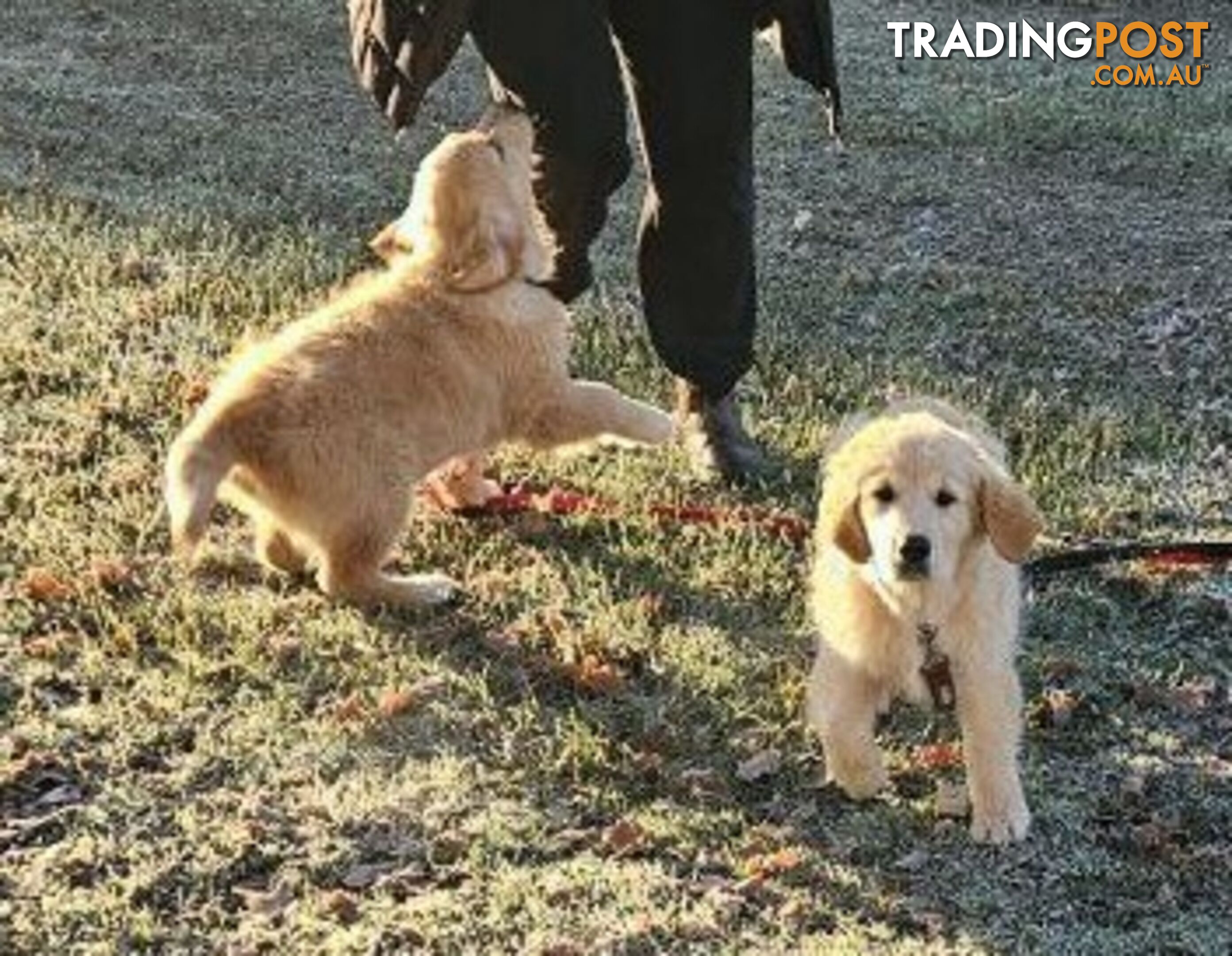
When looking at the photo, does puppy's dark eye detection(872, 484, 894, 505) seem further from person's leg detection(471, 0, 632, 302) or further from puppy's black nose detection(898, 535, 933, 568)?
person's leg detection(471, 0, 632, 302)

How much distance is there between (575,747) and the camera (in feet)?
13.2

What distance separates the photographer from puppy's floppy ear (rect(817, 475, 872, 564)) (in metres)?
3.66

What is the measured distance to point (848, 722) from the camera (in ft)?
12.6

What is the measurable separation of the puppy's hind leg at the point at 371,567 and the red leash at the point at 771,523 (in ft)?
1.67

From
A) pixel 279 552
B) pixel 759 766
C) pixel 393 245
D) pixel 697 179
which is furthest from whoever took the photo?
pixel 393 245

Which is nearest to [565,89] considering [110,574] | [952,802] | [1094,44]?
[110,574]

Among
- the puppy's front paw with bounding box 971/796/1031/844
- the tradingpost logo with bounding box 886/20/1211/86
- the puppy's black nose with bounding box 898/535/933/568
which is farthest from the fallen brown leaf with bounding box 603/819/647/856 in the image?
the tradingpost logo with bounding box 886/20/1211/86

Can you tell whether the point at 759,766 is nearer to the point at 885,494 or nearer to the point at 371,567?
the point at 885,494

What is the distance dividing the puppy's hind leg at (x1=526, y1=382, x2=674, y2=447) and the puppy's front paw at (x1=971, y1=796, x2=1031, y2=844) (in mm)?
1495

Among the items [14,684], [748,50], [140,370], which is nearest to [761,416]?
[748,50]

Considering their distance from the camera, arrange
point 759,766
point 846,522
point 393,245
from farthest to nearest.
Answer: point 393,245
point 759,766
point 846,522

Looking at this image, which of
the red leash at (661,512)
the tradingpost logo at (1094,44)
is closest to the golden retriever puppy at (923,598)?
the red leash at (661,512)

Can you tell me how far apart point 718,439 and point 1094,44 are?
18.4 ft

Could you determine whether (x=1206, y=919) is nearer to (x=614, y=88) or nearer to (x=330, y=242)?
(x=614, y=88)
